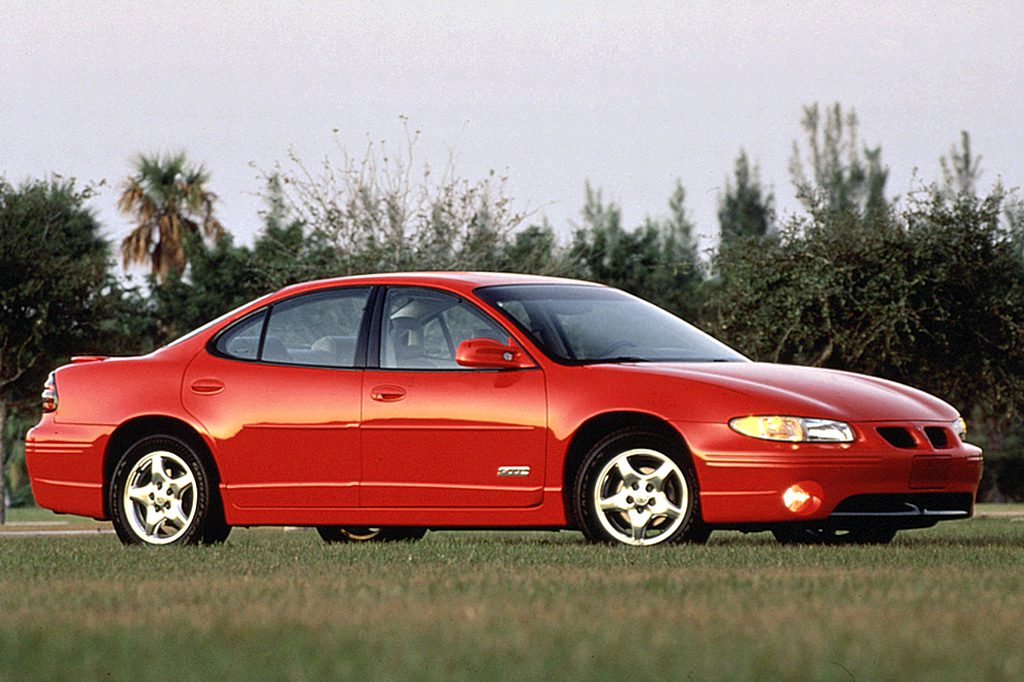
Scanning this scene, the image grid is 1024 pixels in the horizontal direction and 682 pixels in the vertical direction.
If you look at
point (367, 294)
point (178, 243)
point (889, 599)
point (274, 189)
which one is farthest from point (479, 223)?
point (889, 599)

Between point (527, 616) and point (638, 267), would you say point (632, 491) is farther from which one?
point (638, 267)

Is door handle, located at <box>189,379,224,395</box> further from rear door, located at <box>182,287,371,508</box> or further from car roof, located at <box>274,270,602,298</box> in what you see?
car roof, located at <box>274,270,602,298</box>

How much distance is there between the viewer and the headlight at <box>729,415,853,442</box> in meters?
10.0

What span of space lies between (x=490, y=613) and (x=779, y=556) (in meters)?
3.31

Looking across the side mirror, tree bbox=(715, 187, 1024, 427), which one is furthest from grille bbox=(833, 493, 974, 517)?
tree bbox=(715, 187, 1024, 427)

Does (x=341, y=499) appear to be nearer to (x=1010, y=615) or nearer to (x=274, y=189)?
(x=1010, y=615)

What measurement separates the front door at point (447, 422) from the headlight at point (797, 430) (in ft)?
3.82

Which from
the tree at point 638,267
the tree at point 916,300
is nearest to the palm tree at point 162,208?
the tree at point 638,267

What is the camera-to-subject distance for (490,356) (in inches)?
416

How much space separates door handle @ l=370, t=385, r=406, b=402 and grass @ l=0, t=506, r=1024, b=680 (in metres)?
1.16

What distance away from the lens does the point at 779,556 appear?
974 cm

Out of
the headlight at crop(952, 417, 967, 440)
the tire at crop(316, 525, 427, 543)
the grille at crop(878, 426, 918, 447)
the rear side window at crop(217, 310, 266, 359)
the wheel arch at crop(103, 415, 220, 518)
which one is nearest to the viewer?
the grille at crop(878, 426, 918, 447)

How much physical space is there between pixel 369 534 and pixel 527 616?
6.10 metres

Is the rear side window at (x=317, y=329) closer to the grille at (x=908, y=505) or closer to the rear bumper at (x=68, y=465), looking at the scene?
the rear bumper at (x=68, y=465)
